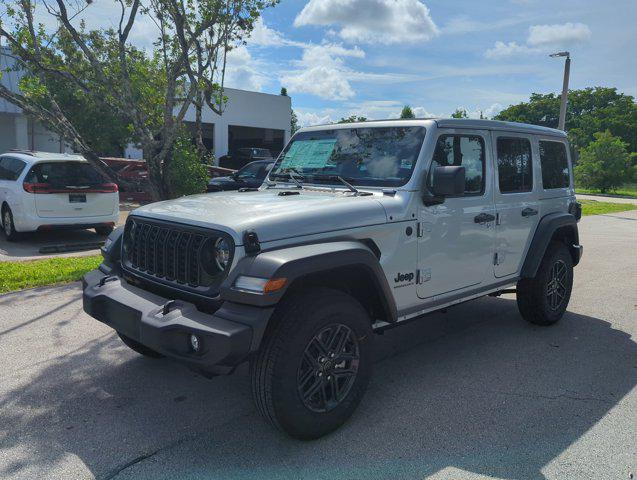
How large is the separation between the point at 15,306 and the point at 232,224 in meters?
4.03

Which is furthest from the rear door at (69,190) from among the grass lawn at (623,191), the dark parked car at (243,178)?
the grass lawn at (623,191)

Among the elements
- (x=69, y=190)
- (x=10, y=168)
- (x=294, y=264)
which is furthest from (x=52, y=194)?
(x=294, y=264)

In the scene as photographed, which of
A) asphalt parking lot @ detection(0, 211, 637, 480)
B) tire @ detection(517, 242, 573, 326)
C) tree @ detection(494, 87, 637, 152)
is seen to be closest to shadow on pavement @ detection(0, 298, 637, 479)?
asphalt parking lot @ detection(0, 211, 637, 480)

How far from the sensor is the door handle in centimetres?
441

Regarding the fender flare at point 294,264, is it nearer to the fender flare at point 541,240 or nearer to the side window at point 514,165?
the side window at point 514,165

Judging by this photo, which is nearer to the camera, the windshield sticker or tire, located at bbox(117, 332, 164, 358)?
tire, located at bbox(117, 332, 164, 358)

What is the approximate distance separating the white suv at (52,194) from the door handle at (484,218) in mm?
7529

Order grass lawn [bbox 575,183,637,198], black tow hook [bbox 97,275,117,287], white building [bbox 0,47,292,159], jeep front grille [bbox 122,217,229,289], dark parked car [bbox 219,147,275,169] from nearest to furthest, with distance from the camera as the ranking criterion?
jeep front grille [bbox 122,217,229,289], black tow hook [bbox 97,275,117,287], dark parked car [bbox 219,147,275,169], white building [bbox 0,47,292,159], grass lawn [bbox 575,183,637,198]

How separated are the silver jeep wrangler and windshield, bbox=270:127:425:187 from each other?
0.04ft

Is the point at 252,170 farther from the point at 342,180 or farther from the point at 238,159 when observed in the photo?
the point at 238,159

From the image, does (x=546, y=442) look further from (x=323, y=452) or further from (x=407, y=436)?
(x=323, y=452)

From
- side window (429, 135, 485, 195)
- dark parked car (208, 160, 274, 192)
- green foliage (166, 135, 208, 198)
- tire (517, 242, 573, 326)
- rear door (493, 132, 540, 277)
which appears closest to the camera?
side window (429, 135, 485, 195)

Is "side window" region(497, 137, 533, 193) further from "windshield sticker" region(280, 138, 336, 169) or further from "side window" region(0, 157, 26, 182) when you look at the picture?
"side window" region(0, 157, 26, 182)

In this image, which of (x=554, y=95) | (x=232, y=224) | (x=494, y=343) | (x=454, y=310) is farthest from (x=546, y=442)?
(x=554, y=95)
